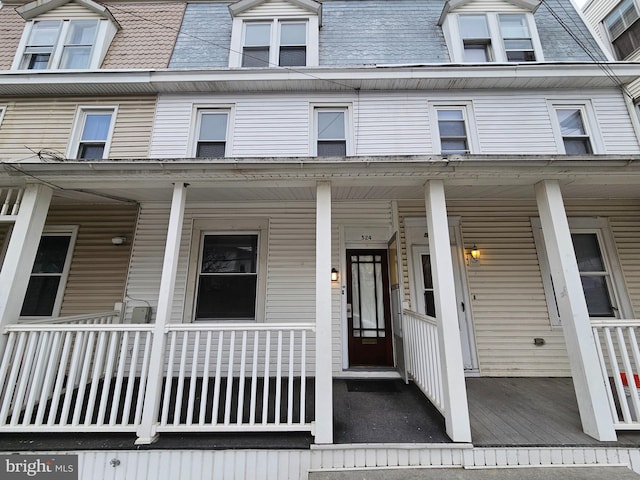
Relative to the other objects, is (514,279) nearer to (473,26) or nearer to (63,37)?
(473,26)

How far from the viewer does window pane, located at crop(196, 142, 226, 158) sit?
5.11 metres

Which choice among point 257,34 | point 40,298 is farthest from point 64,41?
point 40,298

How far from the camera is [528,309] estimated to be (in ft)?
14.8

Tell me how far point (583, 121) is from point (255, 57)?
631cm

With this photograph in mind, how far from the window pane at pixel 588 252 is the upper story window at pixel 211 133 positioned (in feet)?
21.1

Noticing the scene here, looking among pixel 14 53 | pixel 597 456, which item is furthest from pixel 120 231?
pixel 597 456

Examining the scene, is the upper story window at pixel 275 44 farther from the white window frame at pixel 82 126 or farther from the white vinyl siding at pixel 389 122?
the white window frame at pixel 82 126

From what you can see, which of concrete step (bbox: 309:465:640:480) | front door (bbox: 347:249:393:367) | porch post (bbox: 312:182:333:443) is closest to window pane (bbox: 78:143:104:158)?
porch post (bbox: 312:182:333:443)

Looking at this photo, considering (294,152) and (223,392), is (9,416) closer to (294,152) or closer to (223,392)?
(223,392)

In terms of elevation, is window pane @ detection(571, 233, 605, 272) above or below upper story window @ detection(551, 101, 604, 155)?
below

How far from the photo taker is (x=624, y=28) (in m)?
5.97

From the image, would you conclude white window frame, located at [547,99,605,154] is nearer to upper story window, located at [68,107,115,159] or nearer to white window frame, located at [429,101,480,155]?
white window frame, located at [429,101,480,155]

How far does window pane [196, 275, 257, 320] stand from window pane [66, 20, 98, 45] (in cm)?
556

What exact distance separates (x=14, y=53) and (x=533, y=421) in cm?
1057
